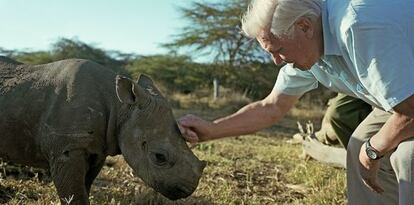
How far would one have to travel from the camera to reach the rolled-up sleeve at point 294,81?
397 cm

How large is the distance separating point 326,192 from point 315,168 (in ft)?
4.27

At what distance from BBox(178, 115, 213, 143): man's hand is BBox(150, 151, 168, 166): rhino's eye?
0.93 ft

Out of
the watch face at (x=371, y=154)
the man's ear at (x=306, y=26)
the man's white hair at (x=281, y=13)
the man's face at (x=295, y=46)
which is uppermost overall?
the man's white hair at (x=281, y=13)

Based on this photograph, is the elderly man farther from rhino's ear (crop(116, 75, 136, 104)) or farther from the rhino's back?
the rhino's back

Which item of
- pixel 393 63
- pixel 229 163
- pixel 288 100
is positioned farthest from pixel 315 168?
pixel 393 63

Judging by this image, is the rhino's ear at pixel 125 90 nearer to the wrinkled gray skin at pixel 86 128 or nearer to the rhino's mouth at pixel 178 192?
the wrinkled gray skin at pixel 86 128

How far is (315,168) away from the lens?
643cm

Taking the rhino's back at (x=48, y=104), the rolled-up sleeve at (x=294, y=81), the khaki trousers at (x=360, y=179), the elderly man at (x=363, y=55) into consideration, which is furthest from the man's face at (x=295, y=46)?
the rhino's back at (x=48, y=104)

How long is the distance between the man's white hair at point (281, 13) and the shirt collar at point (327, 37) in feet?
0.11

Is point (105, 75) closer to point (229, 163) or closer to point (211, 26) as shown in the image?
point (229, 163)

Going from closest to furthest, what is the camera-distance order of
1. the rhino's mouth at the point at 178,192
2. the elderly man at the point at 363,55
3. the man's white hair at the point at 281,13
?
the elderly man at the point at 363,55, the man's white hair at the point at 281,13, the rhino's mouth at the point at 178,192

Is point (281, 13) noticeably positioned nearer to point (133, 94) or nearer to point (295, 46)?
point (295, 46)

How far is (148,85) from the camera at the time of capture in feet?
13.4

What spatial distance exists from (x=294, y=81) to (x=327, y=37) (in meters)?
1.01
